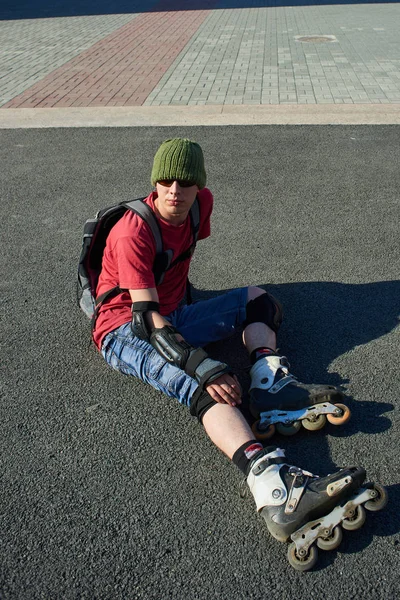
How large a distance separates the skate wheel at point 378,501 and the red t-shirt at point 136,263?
53.3 inches

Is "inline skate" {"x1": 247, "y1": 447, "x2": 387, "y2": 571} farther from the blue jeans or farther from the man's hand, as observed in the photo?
the blue jeans

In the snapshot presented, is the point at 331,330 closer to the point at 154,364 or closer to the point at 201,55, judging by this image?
the point at 154,364

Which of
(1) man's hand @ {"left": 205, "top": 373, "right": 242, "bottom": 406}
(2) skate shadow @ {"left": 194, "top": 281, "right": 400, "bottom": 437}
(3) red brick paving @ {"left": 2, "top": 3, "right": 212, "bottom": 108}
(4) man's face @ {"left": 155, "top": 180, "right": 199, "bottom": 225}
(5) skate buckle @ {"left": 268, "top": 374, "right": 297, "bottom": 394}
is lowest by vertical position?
(3) red brick paving @ {"left": 2, "top": 3, "right": 212, "bottom": 108}

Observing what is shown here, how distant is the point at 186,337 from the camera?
139 inches

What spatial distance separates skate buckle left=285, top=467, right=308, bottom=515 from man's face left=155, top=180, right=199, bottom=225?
4.49 ft

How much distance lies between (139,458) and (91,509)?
34cm

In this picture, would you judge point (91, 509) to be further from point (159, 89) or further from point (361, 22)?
point (361, 22)

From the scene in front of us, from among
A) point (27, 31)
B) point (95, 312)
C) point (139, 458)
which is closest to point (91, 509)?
point (139, 458)

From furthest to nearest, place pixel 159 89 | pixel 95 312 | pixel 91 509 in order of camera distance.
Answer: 1. pixel 159 89
2. pixel 95 312
3. pixel 91 509

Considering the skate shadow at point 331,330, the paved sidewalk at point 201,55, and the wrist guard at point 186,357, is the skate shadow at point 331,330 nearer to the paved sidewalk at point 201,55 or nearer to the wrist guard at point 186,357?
the wrist guard at point 186,357

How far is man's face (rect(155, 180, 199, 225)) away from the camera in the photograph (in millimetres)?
3211

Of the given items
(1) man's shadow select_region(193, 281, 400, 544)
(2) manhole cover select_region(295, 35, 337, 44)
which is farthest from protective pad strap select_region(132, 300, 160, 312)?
(2) manhole cover select_region(295, 35, 337, 44)

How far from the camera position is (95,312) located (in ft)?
11.4

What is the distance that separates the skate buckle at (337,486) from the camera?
2.50m
